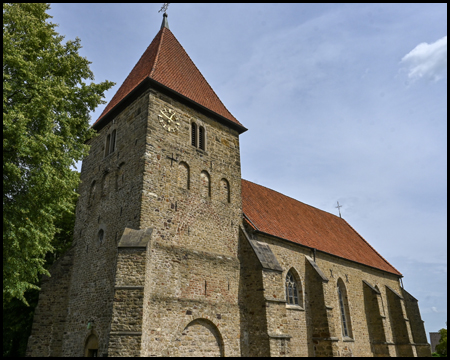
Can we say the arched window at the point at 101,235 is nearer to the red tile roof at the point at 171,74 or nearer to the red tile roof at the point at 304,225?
the red tile roof at the point at 171,74

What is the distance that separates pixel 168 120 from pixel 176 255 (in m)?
5.38

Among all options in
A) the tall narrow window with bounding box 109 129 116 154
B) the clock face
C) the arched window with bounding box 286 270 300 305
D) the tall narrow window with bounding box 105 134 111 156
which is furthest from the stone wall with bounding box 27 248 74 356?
the arched window with bounding box 286 270 300 305

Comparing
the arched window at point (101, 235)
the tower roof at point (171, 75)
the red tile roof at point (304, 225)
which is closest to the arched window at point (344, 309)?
the red tile roof at point (304, 225)

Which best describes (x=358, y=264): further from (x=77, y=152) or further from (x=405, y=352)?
(x=77, y=152)

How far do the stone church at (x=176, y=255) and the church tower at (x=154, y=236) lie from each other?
0.05m

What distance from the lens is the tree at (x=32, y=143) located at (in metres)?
9.34

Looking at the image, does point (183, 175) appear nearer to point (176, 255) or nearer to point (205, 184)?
point (205, 184)

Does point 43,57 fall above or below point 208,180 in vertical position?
above

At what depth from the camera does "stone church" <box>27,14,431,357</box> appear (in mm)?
11742

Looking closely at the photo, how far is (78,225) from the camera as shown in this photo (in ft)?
51.6

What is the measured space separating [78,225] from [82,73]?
6717 millimetres

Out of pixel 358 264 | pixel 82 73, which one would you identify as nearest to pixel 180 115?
pixel 82 73

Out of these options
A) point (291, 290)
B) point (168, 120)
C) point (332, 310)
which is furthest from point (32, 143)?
point (332, 310)

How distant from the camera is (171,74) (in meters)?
16.1
